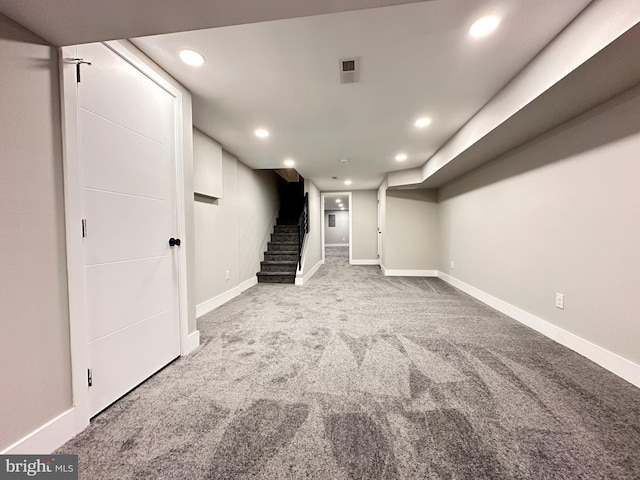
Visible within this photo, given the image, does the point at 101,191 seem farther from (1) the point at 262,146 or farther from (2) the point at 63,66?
(1) the point at 262,146

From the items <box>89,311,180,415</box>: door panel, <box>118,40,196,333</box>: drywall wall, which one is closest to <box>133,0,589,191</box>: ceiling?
<box>118,40,196,333</box>: drywall wall

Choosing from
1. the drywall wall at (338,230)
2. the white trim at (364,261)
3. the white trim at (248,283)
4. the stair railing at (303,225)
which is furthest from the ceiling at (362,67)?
the drywall wall at (338,230)

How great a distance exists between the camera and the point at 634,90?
5.41 ft

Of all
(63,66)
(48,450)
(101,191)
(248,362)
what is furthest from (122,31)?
(248,362)

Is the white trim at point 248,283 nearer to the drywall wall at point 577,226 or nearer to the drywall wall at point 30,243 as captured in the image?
the drywall wall at point 30,243

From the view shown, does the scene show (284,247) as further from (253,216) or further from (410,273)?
(410,273)

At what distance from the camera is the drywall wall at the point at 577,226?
5.59ft

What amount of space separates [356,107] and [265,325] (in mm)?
2547

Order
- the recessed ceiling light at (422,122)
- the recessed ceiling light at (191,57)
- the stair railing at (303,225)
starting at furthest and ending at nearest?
the stair railing at (303,225) → the recessed ceiling light at (422,122) → the recessed ceiling light at (191,57)

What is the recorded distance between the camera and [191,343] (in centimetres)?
215

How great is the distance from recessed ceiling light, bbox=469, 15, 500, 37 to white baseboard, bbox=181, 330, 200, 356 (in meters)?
3.09

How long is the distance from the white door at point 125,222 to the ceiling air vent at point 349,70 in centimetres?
142

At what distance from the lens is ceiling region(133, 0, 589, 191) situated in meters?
1.40

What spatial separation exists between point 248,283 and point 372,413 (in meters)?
3.57
